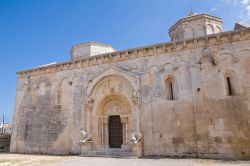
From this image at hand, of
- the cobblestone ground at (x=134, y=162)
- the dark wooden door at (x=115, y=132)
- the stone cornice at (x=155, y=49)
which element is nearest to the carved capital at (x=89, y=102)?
the dark wooden door at (x=115, y=132)

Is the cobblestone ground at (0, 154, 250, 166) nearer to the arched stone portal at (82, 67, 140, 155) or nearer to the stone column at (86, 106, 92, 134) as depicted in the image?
the arched stone portal at (82, 67, 140, 155)

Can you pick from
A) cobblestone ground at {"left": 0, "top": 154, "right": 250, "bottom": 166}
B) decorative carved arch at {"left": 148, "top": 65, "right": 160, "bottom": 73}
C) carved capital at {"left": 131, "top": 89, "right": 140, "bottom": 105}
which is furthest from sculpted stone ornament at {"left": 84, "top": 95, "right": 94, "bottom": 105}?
decorative carved arch at {"left": 148, "top": 65, "right": 160, "bottom": 73}

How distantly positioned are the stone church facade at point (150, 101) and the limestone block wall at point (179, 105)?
5 cm

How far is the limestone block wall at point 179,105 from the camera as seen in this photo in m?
10.7

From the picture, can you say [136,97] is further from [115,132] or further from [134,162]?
[134,162]

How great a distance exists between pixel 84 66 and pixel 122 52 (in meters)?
3.28

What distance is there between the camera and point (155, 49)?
518 inches

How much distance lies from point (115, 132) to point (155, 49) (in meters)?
6.32

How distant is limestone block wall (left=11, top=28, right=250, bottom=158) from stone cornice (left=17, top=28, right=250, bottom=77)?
0.15 meters

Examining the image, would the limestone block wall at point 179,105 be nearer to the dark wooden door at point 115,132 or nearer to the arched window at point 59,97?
the arched window at point 59,97

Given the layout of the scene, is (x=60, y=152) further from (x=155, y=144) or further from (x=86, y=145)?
(x=155, y=144)

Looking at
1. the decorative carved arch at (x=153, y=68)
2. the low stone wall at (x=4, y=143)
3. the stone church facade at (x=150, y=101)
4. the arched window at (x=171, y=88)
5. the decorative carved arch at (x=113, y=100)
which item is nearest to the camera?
the stone church facade at (x=150, y=101)

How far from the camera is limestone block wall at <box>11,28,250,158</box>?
35.2ft

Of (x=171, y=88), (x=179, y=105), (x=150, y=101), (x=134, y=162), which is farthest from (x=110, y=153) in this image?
(x=171, y=88)
